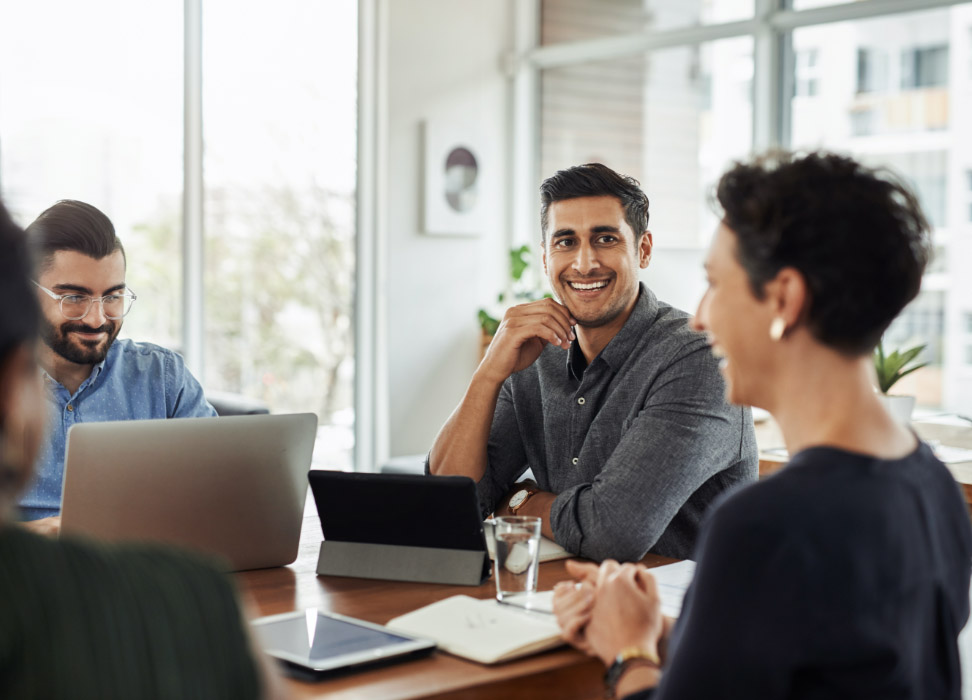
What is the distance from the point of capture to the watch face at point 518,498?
2.08 m

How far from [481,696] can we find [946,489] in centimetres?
56

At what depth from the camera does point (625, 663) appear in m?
1.29

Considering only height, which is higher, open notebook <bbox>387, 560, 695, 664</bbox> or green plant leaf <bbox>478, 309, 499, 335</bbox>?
green plant leaf <bbox>478, 309, 499, 335</bbox>

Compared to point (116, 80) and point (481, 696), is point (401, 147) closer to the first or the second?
point (116, 80)

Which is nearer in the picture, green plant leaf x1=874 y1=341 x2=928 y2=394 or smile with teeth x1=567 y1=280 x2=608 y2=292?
smile with teeth x1=567 y1=280 x2=608 y2=292

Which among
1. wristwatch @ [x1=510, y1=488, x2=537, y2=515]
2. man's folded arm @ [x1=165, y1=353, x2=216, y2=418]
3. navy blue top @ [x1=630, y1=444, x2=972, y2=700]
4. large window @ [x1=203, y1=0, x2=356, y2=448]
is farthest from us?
large window @ [x1=203, y1=0, x2=356, y2=448]

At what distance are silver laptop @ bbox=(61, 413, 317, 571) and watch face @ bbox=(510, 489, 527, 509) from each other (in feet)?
1.49

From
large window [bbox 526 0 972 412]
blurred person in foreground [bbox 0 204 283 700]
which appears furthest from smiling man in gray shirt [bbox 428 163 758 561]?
large window [bbox 526 0 972 412]

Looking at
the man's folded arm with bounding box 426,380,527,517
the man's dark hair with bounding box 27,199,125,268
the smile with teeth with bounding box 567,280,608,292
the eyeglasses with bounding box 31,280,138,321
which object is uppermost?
the man's dark hair with bounding box 27,199,125,268

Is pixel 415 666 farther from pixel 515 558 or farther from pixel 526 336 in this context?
pixel 526 336

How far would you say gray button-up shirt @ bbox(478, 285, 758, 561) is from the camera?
1858 millimetres

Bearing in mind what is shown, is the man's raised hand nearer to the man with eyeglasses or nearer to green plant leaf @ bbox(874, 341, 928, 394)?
the man with eyeglasses

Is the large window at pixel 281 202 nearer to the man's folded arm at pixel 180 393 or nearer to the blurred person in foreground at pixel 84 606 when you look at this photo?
the man's folded arm at pixel 180 393

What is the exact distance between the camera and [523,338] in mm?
2252
